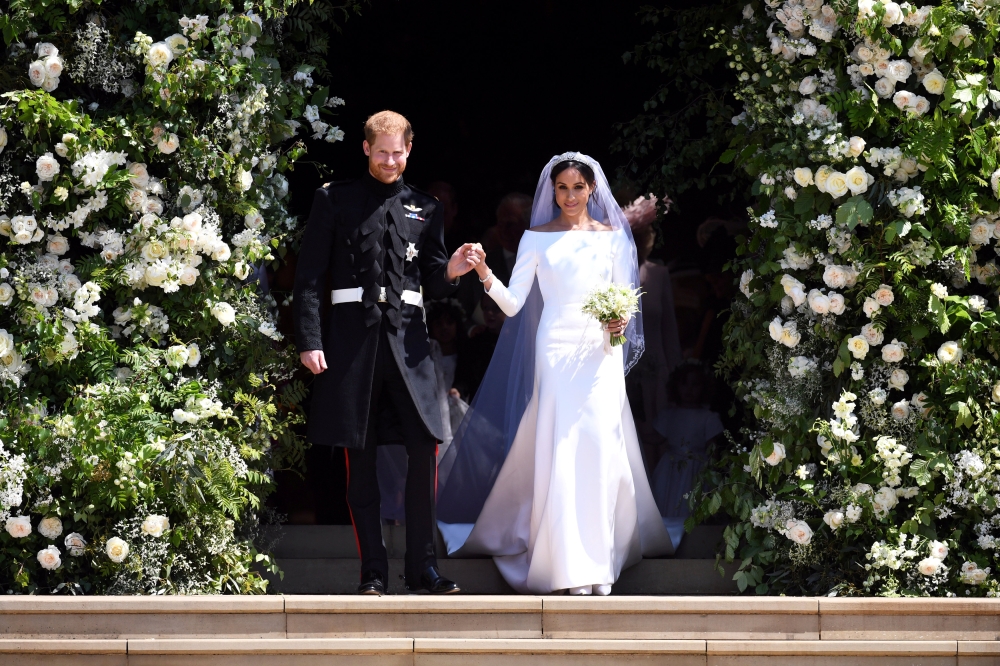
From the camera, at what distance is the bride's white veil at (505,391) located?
238 inches

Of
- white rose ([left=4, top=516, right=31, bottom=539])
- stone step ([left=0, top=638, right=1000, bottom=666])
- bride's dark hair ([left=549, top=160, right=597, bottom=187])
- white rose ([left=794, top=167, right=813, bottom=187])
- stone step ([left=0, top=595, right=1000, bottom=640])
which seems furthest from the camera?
bride's dark hair ([left=549, top=160, right=597, bottom=187])

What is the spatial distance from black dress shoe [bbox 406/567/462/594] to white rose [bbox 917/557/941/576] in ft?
6.48

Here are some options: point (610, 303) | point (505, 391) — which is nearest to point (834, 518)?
point (610, 303)

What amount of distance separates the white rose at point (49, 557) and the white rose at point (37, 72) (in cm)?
202

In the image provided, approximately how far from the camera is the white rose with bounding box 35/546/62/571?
5168 millimetres

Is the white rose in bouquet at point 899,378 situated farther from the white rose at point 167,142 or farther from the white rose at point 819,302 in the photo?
the white rose at point 167,142

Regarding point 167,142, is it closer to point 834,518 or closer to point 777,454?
point 777,454

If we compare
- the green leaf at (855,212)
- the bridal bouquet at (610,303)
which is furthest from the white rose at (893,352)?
the bridal bouquet at (610,303)

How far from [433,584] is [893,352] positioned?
226cm

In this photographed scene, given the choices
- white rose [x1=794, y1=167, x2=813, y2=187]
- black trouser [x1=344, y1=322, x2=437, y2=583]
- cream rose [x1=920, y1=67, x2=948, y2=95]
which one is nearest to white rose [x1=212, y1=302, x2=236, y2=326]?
black trouser [x1=344, y1=322, x2=437, y2=583]

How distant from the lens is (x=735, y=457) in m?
6.05

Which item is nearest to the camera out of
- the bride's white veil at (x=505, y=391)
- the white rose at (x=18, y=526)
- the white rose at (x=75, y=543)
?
the white rose at (x=18, y=526)

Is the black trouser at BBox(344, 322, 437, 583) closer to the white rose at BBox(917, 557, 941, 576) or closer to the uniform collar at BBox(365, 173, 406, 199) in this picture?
the uniform collar at BBox(365, 173, 406, 199)

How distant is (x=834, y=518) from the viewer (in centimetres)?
548
